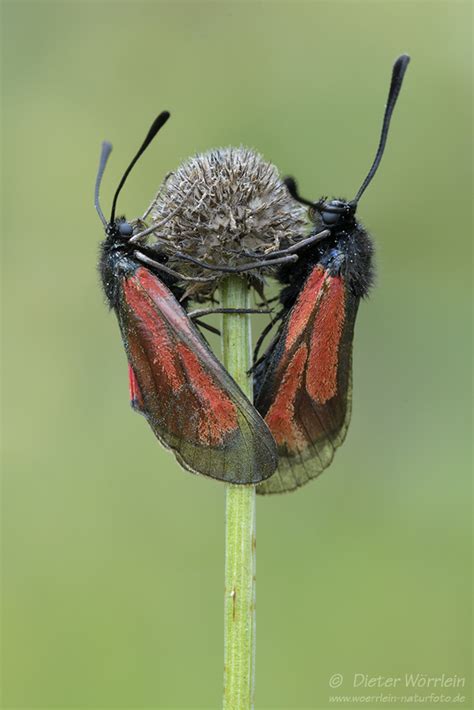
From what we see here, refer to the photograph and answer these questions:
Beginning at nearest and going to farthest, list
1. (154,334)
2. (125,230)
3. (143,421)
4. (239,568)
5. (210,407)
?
(239,568) < (210,407) < (154,334) < (125,230) < (143,421)

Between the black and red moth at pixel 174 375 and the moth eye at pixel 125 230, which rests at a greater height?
the moth eye at pixel 125 230

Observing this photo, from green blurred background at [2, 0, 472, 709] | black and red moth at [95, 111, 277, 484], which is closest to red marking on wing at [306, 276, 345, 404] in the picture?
black and red moth at [95, 111, 277, 484]

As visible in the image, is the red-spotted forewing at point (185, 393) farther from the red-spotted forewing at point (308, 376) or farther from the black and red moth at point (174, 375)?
the red-spotted forewing at point (308, 376)

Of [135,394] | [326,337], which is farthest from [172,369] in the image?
[326,337]

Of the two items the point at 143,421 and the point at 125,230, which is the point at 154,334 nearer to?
the point at 125,230

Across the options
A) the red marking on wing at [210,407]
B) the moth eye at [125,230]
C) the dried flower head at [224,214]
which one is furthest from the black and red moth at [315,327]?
the moth eye at [125,230]
